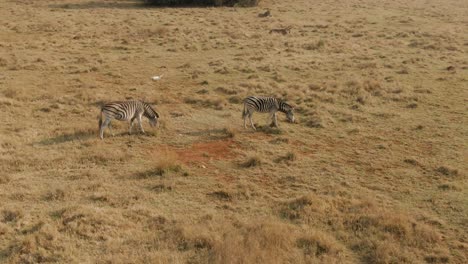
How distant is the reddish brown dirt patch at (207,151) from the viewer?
14.6 metres

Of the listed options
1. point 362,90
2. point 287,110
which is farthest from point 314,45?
point 287,110

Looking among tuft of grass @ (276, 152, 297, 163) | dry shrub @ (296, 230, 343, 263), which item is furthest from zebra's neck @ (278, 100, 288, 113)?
dry shrub @ (296, 230, 343, 263)

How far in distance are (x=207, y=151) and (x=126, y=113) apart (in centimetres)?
311

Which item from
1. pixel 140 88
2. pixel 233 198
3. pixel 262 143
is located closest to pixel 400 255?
pixel 233 198

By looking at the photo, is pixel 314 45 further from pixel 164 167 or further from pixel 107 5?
pixel 107 5

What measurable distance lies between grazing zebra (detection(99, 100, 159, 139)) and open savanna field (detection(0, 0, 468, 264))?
42 cm

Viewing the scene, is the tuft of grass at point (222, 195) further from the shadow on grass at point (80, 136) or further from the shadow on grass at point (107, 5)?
the shadow on grass at point (107, 5)

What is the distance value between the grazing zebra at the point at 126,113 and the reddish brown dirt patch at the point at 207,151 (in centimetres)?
214

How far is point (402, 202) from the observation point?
12.0 metres

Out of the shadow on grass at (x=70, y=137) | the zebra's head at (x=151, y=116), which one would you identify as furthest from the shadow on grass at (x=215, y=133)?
the shadow on grass at (x=70, y=137)

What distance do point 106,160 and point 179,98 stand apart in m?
7.41

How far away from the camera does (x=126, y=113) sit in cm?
1584

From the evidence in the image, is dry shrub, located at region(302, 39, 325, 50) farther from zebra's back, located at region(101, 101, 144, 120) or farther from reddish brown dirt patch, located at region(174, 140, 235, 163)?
zebra's back, located at region(101, 101, 144, 120)

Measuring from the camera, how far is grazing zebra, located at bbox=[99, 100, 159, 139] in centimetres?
1562
